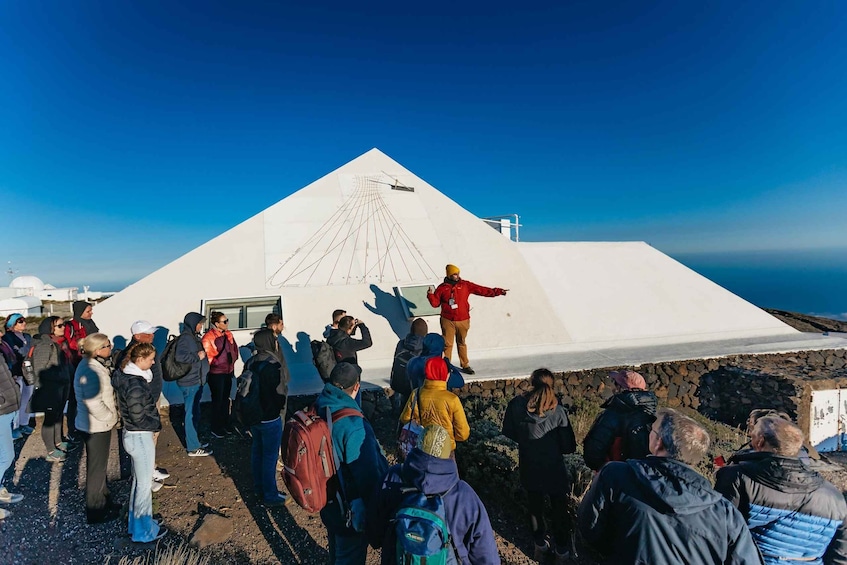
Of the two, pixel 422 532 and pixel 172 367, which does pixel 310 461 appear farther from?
pixel 172 367

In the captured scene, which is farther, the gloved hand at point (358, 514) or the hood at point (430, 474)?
the gloved hand at point (358, 514)

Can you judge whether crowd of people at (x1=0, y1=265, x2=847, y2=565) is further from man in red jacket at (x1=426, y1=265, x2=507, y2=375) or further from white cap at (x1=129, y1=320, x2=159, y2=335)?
man in red jacket at (x1=426, y1=265, x2=507, y2=375)

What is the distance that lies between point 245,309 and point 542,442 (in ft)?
21.3

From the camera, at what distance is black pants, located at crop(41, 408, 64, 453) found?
218 inches

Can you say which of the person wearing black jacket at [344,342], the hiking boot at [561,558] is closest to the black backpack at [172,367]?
the person wearing black jacket at [344,342]

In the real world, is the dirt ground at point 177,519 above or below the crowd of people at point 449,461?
below

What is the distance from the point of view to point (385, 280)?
30.8 ft

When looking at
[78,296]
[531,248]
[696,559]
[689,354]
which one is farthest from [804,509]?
[78,296]

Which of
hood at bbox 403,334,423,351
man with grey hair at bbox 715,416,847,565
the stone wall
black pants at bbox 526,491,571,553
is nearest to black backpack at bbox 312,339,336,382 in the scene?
hood at bbox 403,334,423,351

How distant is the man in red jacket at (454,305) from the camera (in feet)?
24.0

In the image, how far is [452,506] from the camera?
220 cm

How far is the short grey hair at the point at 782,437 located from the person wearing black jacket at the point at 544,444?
1.42 metres

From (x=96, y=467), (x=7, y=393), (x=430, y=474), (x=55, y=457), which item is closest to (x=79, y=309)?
(x=55, y=457)

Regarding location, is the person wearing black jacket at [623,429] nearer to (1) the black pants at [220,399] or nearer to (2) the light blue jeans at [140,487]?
(2) the light blue jeans at [140,487]
